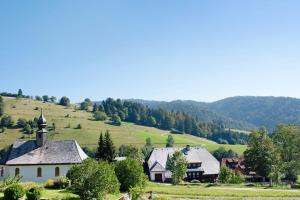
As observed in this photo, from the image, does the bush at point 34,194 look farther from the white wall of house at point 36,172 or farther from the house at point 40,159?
the white wall of house at point 36,172

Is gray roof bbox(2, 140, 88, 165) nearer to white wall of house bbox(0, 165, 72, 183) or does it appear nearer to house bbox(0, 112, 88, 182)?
house bbox(0, 112, 88, 182)

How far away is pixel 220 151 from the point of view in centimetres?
15862

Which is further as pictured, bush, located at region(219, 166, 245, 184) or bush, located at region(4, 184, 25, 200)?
bush, located at region(219, 166, 245, 184)

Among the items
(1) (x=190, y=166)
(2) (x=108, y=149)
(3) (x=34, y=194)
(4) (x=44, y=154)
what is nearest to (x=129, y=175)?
(3) (x=34, y=194)

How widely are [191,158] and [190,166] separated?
3000 mm

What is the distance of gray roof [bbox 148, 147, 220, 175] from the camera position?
99000 mm

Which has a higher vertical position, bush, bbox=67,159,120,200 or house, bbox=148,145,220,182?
bush, bbox=67,159,120,200

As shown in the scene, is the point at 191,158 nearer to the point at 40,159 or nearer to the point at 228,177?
the point at 228,177

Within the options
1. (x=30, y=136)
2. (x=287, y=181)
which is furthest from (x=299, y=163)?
(x=30, y=136)

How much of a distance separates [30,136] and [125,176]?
10918cm

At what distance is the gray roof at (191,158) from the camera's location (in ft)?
325

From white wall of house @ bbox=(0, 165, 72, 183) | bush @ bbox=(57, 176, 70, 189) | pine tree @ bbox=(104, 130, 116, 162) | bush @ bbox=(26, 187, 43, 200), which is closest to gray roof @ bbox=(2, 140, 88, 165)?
white wall of house @ bbox=(0, 165, 72, 183)

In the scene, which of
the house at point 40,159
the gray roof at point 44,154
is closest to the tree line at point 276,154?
the gray roof at point 44,154

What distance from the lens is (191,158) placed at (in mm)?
103625
